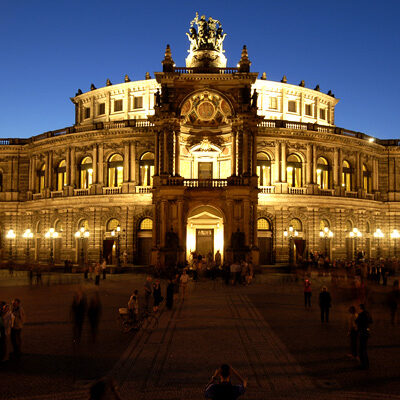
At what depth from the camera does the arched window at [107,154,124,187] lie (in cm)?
4891

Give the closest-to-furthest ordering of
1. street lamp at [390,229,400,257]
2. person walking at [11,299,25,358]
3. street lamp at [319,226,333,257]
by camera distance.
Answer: person walking at [11,299,25,358] < street lamp at [319,226,333,257] < street lamp at [390,229,400,257]

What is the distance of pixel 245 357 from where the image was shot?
13164 mm

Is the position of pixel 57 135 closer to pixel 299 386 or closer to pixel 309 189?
pixel 309 189

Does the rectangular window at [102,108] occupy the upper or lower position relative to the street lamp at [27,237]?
upper

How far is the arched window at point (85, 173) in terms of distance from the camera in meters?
50.3

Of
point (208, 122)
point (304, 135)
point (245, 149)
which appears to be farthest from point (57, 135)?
point (304, 135)

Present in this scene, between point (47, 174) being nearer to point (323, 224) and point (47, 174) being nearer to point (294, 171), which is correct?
point (294, 171)

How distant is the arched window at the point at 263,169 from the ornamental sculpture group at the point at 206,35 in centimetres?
1294

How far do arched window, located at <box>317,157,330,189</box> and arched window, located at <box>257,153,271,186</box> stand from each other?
19.6 ft

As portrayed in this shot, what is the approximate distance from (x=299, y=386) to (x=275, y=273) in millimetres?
29723

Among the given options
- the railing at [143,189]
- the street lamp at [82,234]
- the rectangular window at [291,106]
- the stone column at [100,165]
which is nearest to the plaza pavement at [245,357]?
the street lamp at [82,234]

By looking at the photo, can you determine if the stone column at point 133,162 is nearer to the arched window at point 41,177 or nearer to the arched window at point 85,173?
the arched window at point 85,173

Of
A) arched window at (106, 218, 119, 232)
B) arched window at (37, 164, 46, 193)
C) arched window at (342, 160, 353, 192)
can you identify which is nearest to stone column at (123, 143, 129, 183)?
arched window at (106, 218, 119, 232)

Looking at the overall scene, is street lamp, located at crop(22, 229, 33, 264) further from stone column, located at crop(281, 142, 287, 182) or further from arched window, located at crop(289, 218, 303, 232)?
arched window, located at crop(289, 218, 303, 232)
